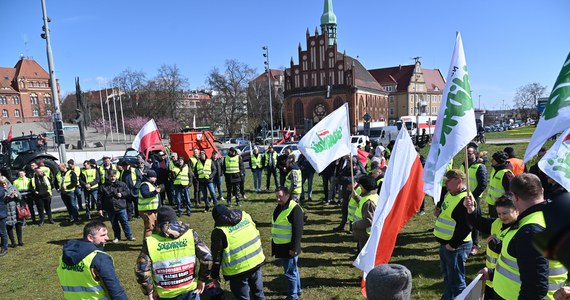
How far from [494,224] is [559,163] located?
952 mm

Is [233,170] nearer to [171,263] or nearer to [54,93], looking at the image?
[171,263]

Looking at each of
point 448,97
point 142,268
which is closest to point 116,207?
point 142,268

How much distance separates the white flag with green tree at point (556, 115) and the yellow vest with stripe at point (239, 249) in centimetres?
293

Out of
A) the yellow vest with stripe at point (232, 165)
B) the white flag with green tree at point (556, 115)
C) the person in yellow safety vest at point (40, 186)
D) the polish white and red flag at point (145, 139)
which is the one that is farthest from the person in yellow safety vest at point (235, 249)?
the person in yellow safety vest at point (40, 186)

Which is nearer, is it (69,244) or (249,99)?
(69,244)

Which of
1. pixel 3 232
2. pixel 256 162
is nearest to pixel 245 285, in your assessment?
pixel 3 232

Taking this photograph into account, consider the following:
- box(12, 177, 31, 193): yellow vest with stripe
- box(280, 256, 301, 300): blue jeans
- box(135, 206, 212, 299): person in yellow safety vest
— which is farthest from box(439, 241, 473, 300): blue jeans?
box(12, 177, 31, 193): yellow vest with stripe

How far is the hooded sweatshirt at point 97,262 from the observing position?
10.4 ft

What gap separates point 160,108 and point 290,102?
72.5ft

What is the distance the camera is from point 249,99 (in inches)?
2365

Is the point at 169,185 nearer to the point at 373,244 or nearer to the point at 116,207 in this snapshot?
the point at 116,207

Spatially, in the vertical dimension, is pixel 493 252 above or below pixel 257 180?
above

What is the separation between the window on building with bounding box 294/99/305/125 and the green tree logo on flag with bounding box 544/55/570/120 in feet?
191

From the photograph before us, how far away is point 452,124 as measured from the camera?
409 centimetres
